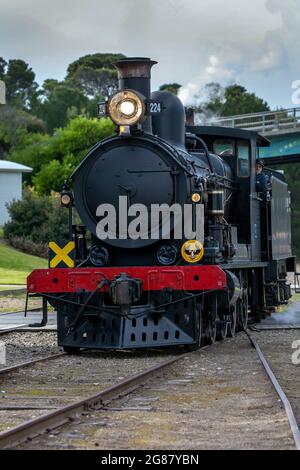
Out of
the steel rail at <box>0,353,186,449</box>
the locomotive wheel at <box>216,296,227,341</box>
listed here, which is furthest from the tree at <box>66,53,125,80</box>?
the steel rail at <box>0,353,186,449</box>

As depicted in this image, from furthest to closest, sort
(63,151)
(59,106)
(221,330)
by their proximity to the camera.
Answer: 1. (59,106)
2. (63,151)
3. (221,330)

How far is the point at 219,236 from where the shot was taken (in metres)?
14.6

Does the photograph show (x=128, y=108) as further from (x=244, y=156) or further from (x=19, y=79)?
(x=19, y=79)

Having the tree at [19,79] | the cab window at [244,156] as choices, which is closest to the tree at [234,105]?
the tree at [19,79]

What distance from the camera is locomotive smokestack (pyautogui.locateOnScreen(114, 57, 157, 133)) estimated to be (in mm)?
14031

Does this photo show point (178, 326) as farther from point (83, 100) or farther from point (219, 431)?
point (83, 100)

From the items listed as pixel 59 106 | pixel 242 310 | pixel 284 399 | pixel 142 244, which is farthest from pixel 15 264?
pixel 59 106

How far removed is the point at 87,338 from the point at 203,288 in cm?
171

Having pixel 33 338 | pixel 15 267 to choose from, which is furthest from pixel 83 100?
pixel 33 338

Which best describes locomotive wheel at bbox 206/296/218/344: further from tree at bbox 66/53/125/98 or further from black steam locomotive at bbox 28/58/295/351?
tree at bbox 66/53/125/98

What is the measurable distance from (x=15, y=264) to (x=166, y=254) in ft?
98.3

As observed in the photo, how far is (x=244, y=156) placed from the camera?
687 inches

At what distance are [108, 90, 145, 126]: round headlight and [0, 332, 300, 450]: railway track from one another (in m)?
3.56
